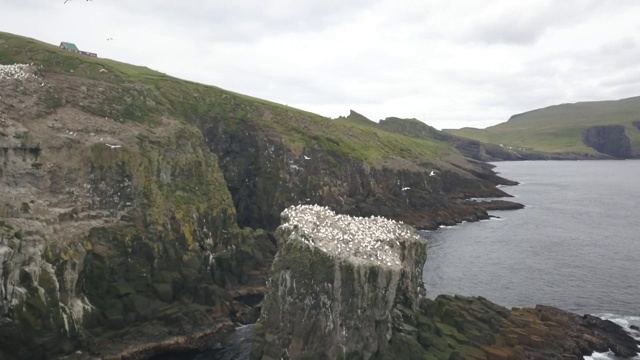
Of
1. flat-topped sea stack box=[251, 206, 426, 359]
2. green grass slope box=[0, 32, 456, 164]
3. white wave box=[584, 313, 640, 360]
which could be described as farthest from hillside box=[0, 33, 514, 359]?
white wave box=[584, 313, 640, 360]

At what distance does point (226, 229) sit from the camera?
60156 millimetres

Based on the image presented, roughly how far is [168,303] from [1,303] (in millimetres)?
14465

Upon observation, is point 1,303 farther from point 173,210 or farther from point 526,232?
point 526,232

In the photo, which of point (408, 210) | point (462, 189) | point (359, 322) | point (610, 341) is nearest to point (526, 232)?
point (408, 210)

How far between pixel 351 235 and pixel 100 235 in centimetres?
2504

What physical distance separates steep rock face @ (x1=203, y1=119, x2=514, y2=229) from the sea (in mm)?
8784

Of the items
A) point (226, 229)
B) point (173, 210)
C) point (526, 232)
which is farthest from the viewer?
point (526, 232)

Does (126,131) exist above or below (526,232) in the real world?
above

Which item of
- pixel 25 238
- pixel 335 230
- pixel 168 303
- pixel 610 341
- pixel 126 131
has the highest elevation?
pixel 126 131

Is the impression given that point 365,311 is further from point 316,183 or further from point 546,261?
point 316,183

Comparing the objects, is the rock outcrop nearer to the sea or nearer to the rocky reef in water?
the rocky reef in water

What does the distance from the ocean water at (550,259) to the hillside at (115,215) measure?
27.5 m

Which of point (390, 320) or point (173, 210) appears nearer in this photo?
point (390, 320)

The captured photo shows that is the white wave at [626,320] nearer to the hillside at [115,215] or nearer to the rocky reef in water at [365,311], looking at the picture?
the rocky reef in water at [365,311]
